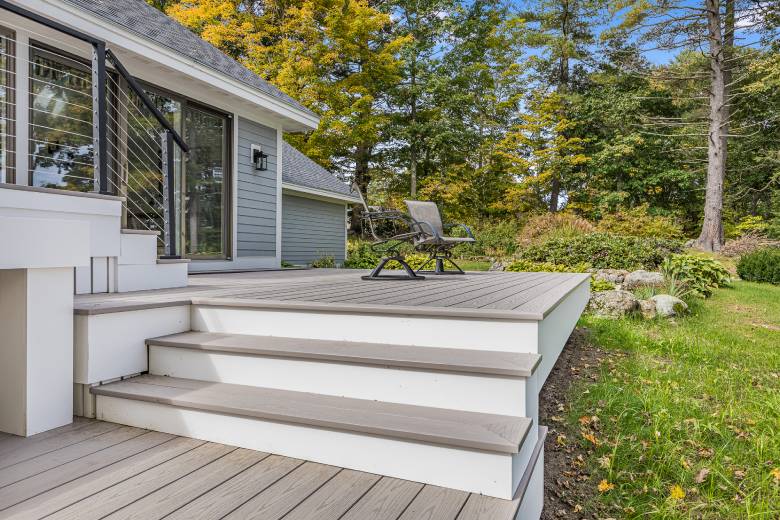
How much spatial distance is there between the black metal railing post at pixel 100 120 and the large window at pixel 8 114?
146 cm

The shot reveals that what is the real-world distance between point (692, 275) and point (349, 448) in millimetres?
7227

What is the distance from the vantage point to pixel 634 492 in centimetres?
189

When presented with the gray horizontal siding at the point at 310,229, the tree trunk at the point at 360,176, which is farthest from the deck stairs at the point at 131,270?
the tree trunk at the point at 360,176

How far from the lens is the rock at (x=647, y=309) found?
17.0 feet

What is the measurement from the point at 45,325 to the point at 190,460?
832 millimetres

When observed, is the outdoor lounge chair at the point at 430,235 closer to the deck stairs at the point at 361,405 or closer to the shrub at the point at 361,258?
the deck stairs at the point at 361,405

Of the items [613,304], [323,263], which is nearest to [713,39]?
[613,304]

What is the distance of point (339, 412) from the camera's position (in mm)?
1612

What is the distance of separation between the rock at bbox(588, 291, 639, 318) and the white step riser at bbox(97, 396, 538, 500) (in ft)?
13.8

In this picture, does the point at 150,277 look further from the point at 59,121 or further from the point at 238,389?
the point at 59,121

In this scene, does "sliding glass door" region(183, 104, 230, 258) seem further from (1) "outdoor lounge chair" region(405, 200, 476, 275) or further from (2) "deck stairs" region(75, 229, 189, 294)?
(1) "outdoor lounge chair" region(405, 200, 476, 275)

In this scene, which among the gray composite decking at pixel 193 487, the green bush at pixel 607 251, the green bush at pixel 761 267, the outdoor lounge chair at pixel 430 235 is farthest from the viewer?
the green bush at pixel 761 267

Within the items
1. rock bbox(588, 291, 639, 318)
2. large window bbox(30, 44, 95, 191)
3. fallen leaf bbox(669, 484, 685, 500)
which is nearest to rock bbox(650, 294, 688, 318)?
rock bbox(588, 291, 639, 318)

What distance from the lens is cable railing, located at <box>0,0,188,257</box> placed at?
3467mm
